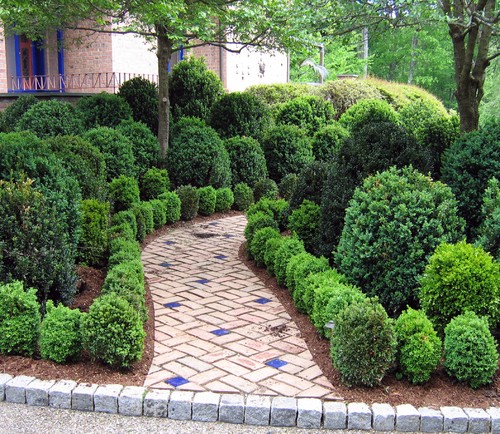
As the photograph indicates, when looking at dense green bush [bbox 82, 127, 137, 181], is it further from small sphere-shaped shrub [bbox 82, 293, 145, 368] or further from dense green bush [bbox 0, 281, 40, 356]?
small sphere-shaped shrub [bbox 82, 293, 145, 368]

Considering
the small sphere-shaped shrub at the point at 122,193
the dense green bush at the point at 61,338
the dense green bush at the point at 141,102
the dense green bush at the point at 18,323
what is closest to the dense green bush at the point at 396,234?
the dense green bush at the point at 61,338

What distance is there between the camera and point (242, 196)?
10.2 m

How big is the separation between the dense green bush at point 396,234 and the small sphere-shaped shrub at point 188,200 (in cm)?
456

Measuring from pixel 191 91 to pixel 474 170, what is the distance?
7350mm

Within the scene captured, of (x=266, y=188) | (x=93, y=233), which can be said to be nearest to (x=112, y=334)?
(x=93, y=233)

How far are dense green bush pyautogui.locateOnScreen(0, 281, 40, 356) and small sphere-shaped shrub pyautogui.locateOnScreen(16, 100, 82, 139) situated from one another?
17.9 feet

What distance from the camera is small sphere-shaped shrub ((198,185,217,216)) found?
952 centimetres

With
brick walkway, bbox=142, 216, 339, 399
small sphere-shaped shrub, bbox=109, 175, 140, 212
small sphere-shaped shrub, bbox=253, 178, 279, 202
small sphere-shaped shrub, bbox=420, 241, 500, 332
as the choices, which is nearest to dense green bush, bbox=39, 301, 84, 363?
brick walkway, bbox=142, 216, 339, 399

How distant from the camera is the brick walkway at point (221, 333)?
157 inches

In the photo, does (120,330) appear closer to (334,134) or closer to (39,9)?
(39,9)

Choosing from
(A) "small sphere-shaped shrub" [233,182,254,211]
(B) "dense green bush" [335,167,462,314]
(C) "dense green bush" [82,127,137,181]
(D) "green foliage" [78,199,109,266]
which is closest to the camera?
(B) "dense green bush" [335,167,462,314]

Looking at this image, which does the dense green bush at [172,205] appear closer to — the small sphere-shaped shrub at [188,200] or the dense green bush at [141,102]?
the small sphere-shaped shrub at [188,200]

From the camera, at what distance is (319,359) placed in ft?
14.3

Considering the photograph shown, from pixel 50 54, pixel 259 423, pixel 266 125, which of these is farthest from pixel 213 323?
pixel 50 54
